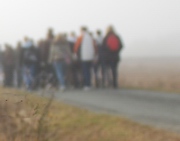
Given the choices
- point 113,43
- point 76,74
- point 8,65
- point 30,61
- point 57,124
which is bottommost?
point 57,124

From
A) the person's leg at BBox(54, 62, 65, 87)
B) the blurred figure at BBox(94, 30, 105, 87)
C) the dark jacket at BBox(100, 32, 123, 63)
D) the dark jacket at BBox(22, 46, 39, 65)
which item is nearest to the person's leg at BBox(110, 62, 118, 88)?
the dark jacket at BBox(100, 32, 123, 63)

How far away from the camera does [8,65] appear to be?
16.3m

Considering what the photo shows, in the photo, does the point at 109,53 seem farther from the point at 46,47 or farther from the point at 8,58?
the point at 8,58

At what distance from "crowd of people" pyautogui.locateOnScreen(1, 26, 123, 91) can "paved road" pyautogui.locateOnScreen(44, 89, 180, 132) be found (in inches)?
30.5

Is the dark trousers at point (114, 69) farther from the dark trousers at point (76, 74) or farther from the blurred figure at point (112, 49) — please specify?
the dark trousers at point (76, 74)

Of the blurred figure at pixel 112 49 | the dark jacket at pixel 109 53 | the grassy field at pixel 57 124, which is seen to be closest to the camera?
the grassy field at pixel 57 124

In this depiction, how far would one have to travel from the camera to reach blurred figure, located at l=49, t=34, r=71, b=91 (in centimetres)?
1391

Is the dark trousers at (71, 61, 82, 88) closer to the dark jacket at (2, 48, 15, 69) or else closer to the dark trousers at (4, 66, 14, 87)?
the dark jacket at (2, 48, 15, 69)

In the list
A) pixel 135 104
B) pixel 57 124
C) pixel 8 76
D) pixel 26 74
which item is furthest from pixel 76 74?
pixel 57 124

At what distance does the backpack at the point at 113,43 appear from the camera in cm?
1388

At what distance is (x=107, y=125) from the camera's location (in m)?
8.76

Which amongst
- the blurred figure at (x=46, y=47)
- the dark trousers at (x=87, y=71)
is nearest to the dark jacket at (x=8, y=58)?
the blurred figure at (x=46, y=47)

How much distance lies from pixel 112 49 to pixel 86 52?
0.68 m

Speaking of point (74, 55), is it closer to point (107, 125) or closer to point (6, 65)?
point (6, 65)
